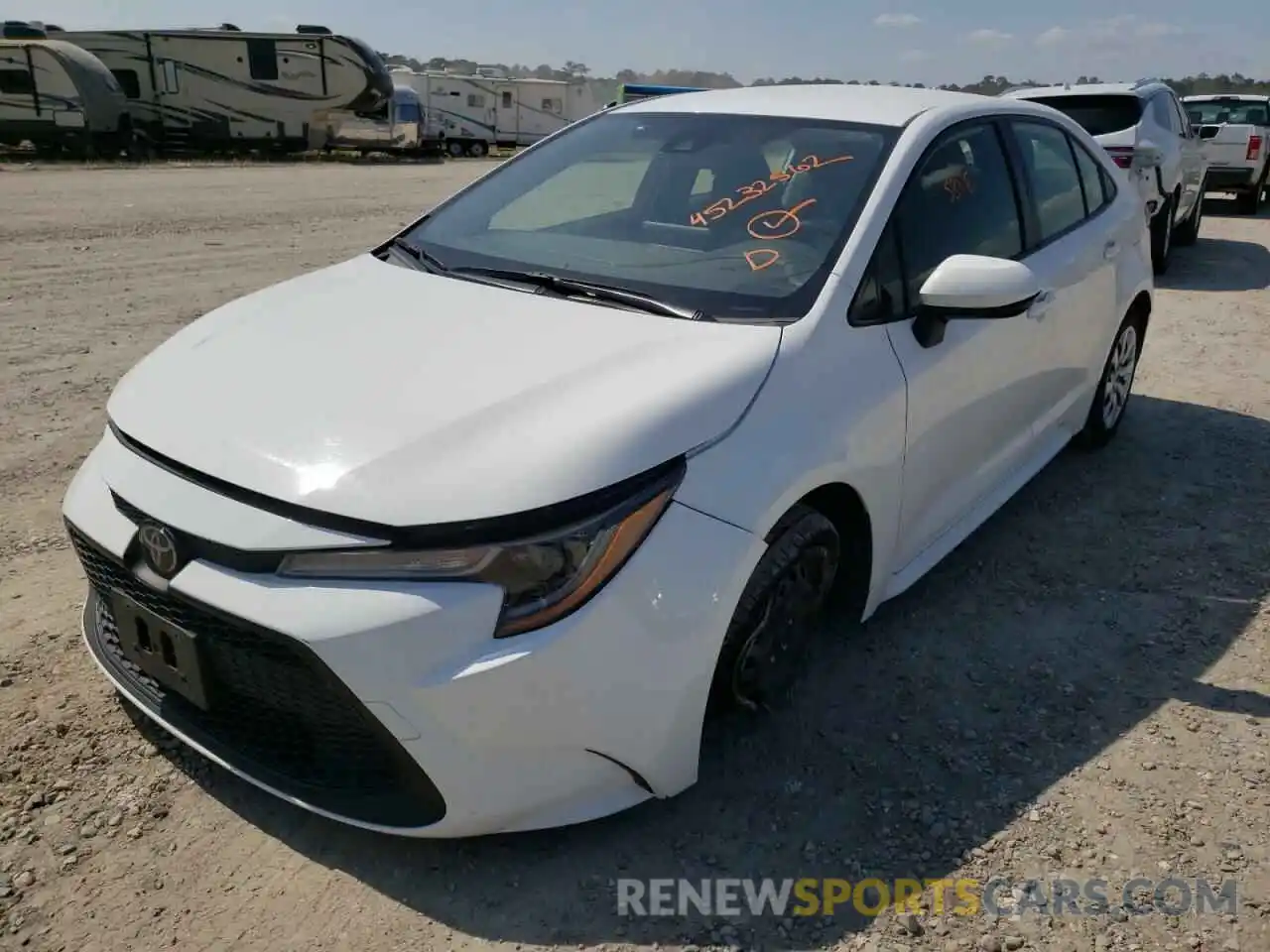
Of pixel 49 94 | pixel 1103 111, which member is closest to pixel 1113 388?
pixel 1103 111

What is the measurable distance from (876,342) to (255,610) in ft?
5.58

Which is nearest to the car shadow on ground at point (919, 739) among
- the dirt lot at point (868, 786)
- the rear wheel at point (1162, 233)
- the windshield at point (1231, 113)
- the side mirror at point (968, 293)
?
the dirt lot at point (868, 786)

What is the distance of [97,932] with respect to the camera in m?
2.09

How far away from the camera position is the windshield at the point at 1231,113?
49.2 ft

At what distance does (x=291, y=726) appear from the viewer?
2.17 meters

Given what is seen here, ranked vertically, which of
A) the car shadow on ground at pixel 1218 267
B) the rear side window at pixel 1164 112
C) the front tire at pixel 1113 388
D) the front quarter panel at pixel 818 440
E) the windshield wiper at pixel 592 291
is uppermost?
the rear side window at pixel 1164 112

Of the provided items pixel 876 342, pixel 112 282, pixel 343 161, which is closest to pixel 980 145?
pixel 876 342

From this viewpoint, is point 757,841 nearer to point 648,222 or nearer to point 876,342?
point 876,342

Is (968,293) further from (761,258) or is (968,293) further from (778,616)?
(778,616)

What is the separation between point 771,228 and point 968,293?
1.90ft

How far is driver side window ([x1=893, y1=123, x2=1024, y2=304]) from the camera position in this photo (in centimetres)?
298

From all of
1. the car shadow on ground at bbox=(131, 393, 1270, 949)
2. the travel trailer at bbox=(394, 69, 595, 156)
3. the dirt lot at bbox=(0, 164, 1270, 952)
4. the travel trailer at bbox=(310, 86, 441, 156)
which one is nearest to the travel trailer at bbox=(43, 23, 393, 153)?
the travel trailer at bbox=(310, 86, 441, 156)

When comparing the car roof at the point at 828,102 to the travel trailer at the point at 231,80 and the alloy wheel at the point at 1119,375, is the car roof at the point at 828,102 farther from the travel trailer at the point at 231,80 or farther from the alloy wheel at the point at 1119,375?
the travel trailer at the point at 231,80

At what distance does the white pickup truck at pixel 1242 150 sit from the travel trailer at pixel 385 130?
2072cm
